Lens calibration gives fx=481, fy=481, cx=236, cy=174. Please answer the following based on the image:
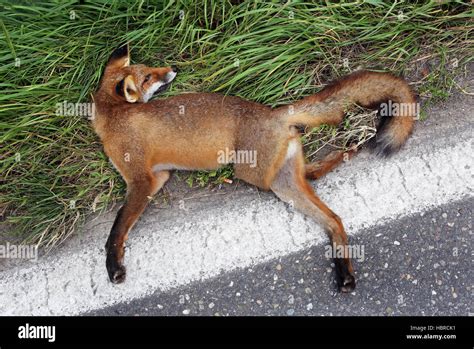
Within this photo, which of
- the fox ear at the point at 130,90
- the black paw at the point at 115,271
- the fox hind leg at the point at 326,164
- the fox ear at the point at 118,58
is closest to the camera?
the black paw at the point at 115,271

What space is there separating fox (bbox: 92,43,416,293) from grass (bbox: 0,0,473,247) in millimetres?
203

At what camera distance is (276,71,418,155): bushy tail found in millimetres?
3398

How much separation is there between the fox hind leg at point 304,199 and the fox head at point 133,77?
3.76ft

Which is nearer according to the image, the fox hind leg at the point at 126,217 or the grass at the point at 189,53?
the fox hind leg at the point at 126,217

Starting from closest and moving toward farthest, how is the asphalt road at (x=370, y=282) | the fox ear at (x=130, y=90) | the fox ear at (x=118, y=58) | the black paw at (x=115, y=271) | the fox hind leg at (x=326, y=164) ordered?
the asphalt road at (x=370, y=282)
the black paw at (x=115, y=271)
the fox hind leg at (x=326, y=164)
the fox ear at (x=130, y=90)
the fox ear at (x=118, y=58)

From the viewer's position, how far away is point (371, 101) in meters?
3.46

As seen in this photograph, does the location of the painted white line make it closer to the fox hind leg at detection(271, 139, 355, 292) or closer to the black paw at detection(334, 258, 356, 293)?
the fox hind leg at detection(271, 139, 355, 292)

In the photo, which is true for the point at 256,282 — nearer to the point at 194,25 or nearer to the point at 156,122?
the point at 156,122

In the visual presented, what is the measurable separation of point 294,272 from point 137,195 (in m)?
1.21

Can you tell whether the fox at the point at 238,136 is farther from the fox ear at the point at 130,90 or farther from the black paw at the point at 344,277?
the black paw at the point at 344,277

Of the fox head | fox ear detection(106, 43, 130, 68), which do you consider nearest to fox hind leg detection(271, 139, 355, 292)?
the fox head

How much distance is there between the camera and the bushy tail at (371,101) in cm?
340

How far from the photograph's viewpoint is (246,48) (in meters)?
3.76

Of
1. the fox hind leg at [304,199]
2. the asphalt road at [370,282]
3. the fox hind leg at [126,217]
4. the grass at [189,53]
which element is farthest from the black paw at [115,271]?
the fox hind leg at [304,199]
